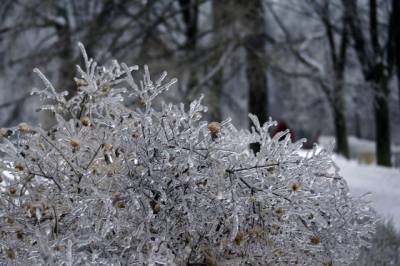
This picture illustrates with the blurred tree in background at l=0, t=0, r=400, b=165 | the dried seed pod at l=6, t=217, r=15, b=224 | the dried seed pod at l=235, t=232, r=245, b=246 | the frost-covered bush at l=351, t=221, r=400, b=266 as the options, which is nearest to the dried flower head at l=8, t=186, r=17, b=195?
the dried seed pod at l=6, t=217, r=15, b=224

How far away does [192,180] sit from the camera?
A: 2449mm

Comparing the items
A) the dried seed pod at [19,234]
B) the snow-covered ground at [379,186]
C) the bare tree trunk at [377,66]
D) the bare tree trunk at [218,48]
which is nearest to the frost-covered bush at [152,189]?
the dried seed pod at [19,234]

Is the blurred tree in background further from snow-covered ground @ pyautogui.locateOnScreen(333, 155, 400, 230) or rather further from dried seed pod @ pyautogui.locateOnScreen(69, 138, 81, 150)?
dried seed pod @ pyautogui.locateOnScreen(69, 138, 81, 150)

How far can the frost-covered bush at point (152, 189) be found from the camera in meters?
2.38

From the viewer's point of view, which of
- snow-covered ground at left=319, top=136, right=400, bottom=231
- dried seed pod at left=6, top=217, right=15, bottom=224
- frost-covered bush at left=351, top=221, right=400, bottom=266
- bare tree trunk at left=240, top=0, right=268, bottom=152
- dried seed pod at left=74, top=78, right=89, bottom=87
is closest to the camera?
dried seed pod at left=6, top=217, right=15, bottom=224

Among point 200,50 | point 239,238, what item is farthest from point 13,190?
point 200,50

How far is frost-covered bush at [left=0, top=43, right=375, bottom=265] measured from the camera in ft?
7.81

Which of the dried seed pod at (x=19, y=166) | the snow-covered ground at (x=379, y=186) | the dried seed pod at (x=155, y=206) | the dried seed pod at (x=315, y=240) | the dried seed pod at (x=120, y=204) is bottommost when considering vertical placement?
the snow-covered ground at (x=379, y=186)

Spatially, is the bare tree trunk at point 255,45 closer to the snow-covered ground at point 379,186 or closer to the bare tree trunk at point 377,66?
the snow-covered ground at point 379,186

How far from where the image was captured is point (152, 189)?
8.03 ft

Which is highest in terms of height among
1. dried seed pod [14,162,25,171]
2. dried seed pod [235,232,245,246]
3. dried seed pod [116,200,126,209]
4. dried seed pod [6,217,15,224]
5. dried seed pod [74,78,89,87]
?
dried seed pod [74,78,89,87]

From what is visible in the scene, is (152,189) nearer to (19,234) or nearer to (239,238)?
(239,238)

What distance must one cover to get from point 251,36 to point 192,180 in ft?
24.8

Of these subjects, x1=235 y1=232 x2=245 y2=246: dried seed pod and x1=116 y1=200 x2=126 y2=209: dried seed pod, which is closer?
x1=116 y1=200 x2=126 y2=209: dried seed pod
